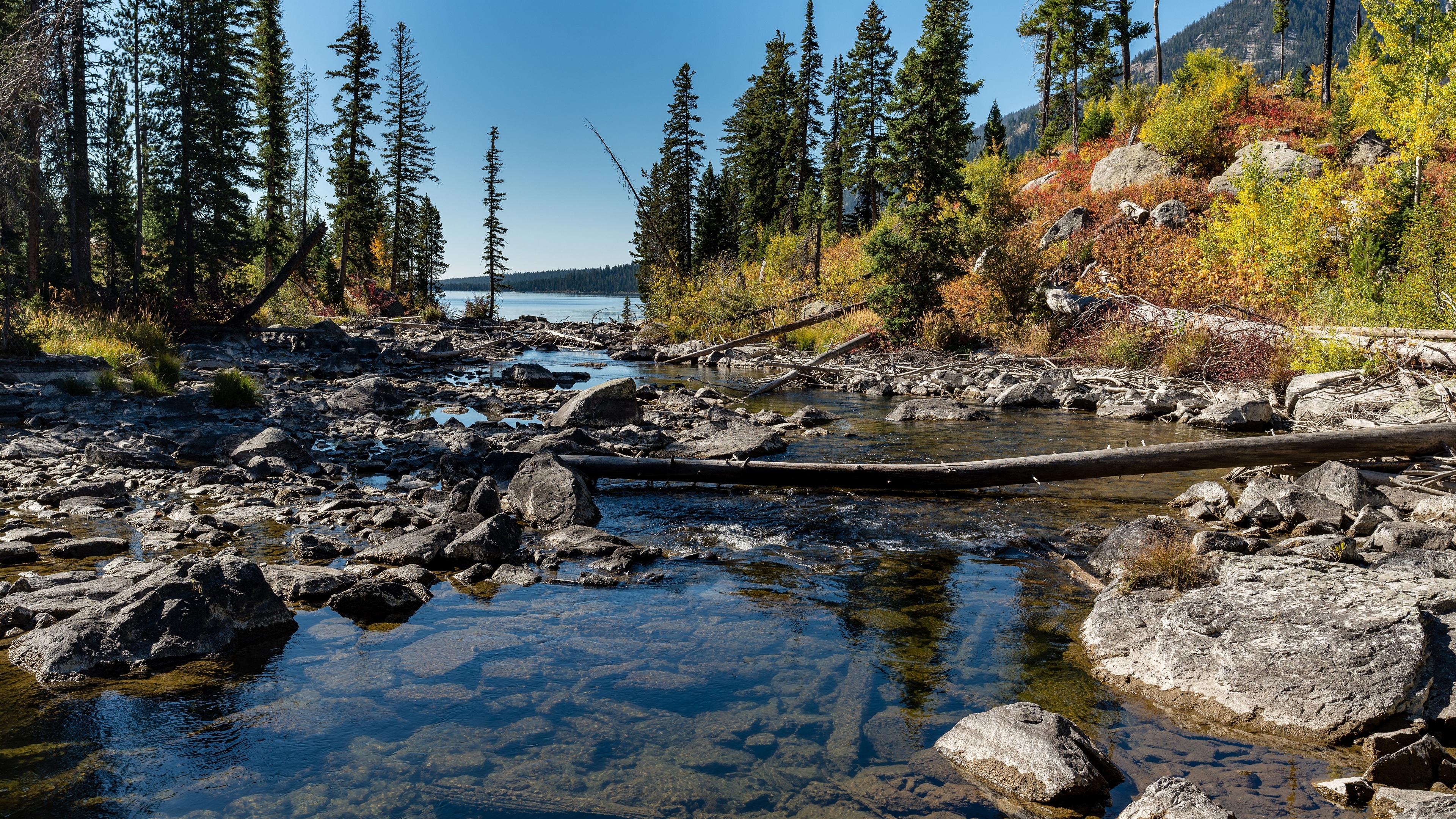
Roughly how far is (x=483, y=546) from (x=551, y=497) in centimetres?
142

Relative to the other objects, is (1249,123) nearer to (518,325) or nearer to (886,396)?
(886,396)

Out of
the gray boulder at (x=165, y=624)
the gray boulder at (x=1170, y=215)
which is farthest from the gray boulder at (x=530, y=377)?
the gray boulder at (x=1170, y=215)

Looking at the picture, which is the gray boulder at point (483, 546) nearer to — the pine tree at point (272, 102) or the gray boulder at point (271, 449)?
the gray boulder at point (271, 449)

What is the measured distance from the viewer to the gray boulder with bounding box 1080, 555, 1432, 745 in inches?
159

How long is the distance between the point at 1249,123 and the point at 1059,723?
40.4 meters

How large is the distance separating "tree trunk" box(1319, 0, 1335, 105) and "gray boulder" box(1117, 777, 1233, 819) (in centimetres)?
4726

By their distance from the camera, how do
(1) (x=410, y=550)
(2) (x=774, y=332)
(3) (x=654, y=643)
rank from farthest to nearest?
(2) (x=774, y=332) → (1) (x=410, y=550) → (3) (x=654, y=643)

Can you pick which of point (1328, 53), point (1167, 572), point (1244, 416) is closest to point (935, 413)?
point (1244, 416)

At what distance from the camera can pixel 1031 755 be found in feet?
12.0

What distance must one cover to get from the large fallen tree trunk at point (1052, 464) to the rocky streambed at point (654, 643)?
34 cm

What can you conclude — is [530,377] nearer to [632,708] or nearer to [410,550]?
[410,550]

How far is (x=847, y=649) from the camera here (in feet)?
17.5

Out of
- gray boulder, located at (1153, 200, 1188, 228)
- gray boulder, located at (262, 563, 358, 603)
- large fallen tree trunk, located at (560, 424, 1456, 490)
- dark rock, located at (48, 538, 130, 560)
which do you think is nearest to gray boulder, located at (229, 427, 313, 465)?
dark rock, located at (48, 538, 130, 560)

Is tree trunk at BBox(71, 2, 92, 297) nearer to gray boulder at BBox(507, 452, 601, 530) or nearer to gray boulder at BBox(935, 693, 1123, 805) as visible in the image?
gray boulder at BBox(507, 452, 601, 530)
